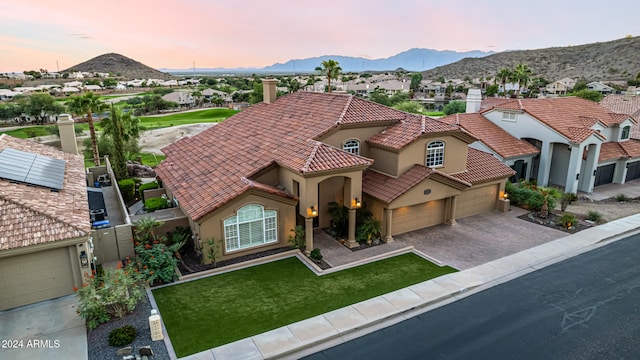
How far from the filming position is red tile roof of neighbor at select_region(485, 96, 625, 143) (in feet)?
94.7

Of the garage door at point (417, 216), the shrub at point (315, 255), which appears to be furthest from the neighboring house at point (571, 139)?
the shrub at point (315, 255)

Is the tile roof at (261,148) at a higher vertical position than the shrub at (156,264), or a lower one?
higher

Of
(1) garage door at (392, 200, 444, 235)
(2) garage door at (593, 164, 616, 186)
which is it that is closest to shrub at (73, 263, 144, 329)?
(1) garage door at (392, 200, 444, 235)

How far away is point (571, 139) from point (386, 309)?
22.0 meters

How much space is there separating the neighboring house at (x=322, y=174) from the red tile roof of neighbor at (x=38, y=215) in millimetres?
4390

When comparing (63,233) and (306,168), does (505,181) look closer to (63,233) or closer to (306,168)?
(306,168)

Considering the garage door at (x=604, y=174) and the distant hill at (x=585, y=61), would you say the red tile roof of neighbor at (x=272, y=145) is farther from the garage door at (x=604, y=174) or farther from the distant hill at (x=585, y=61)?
the distant hill at (x=585, y=61)

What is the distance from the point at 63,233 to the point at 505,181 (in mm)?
24195

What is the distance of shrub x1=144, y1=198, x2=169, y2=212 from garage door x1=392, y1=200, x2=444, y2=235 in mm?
13480

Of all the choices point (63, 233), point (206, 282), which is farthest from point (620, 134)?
point (63, 233)

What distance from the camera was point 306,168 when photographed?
18000 mm

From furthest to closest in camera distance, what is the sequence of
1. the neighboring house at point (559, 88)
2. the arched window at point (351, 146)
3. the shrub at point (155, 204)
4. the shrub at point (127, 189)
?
the neighboring house at point (559, 88), the shrub at point (127, 189), the shrub at point (155, 204), the arched window at point (351, 146)

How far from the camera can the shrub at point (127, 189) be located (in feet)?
90.2

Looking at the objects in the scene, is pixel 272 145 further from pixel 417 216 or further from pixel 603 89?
pixel 603 89
